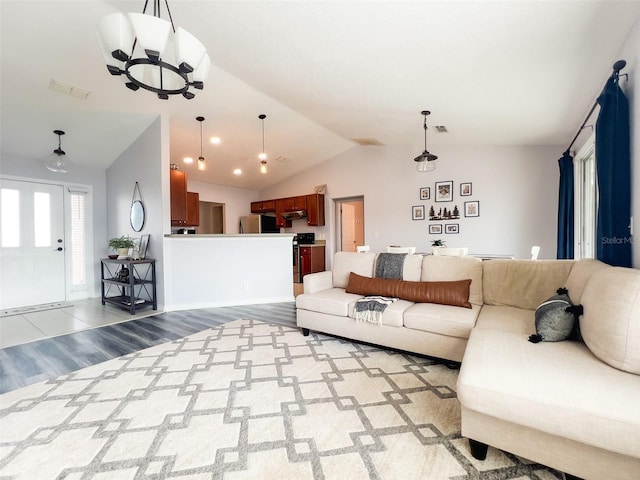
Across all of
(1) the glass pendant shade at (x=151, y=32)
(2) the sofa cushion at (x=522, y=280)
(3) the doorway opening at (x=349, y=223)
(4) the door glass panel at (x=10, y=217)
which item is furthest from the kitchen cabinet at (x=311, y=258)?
(1) the glass pendant shade at (x=151, y=32)

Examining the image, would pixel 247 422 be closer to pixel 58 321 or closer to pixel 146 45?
pixel 146 45

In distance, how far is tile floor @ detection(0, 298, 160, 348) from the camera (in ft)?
10.2

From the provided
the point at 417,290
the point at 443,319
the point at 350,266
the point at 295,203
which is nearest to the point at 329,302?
the point at 350,266

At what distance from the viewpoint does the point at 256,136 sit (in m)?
5.05

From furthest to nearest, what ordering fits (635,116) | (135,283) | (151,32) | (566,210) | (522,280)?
(135,283) → (566,210) → (522,280) → (635,116) → (151,32)

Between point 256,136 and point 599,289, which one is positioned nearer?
point 599,289

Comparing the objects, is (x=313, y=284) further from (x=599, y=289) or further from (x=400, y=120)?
(x=400, y=120)

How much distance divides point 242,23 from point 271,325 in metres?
3.03

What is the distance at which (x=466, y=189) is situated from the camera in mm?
5027

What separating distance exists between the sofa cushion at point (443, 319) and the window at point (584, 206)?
93.7 inches

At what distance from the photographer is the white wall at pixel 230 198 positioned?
6882mm

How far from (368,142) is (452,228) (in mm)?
2350

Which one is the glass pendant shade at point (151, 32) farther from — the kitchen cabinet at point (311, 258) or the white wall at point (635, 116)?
the kitchen cabinet at point (311, 258)

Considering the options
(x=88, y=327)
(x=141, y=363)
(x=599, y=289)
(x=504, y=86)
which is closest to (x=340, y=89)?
(x=504, y=86)
